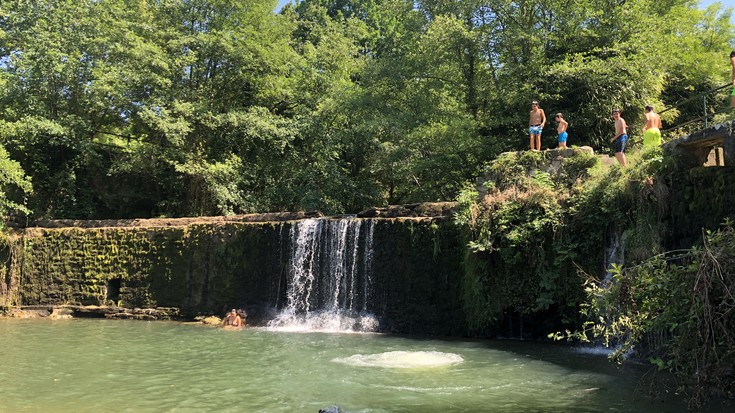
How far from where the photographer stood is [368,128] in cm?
2034

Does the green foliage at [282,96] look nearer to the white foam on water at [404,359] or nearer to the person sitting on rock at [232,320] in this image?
the person sitting on rock at [232,320]

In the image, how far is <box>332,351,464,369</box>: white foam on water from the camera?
983cm

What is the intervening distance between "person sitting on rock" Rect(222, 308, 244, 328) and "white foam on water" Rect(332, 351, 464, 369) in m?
6.00

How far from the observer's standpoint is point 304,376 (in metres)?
9.09

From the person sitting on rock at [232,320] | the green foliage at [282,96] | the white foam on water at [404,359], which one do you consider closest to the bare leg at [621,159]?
the white foam on water at [404,359]

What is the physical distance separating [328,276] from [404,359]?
598cm

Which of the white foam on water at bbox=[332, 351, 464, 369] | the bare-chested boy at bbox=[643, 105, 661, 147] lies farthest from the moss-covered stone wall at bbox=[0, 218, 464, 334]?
the bare-chested boy at bbox=[643, 105, 661, 147]

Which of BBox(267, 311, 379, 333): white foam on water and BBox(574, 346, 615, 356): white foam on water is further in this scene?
BBox(267, 311, 379, 333): white foam on water

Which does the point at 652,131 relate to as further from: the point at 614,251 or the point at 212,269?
the point at 212,269

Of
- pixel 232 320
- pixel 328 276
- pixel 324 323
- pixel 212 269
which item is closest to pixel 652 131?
pixel 328 276

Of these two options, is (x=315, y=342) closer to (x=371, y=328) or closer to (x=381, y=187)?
(x=371, y=328)

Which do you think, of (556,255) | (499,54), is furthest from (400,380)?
(499,54)

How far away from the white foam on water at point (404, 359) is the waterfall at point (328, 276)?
4063mm

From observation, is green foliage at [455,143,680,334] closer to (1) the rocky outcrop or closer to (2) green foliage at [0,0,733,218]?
(2) green foliage at [0,0,733,218]
